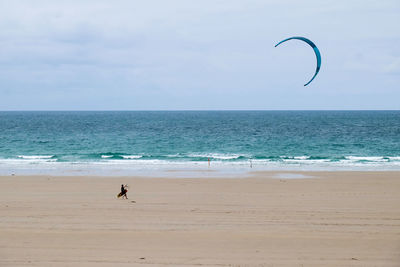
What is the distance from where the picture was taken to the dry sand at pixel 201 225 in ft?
30.4

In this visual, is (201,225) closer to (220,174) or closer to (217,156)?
(220,174)

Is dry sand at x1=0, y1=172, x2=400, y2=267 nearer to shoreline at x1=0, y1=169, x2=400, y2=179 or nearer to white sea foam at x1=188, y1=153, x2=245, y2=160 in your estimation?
shoreline at x1=0, y1=169, x2=400, y2=179

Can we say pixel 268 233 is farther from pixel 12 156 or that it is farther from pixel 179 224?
pixel 12 156

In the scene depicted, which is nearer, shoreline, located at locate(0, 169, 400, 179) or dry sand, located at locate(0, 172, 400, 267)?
dry sand, located at locate(0, 172, 400, 267)

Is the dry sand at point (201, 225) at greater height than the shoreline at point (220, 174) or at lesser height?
greater

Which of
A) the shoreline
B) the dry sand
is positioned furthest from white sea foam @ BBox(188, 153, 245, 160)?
the dry sand

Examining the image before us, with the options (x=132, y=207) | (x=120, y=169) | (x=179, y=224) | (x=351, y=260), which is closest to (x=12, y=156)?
(x=120, y=169)

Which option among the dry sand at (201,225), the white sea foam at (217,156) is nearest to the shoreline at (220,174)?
the dry sand at (201,225)

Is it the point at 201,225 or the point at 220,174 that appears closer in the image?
the point at 201,225

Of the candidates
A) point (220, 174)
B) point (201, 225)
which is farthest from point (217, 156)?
point (201, 225)

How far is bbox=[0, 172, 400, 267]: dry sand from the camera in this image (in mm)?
9258

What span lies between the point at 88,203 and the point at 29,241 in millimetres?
4562

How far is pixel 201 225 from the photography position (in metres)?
11.8

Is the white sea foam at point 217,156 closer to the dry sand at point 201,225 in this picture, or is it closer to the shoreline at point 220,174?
the shoreline at point 220,174
